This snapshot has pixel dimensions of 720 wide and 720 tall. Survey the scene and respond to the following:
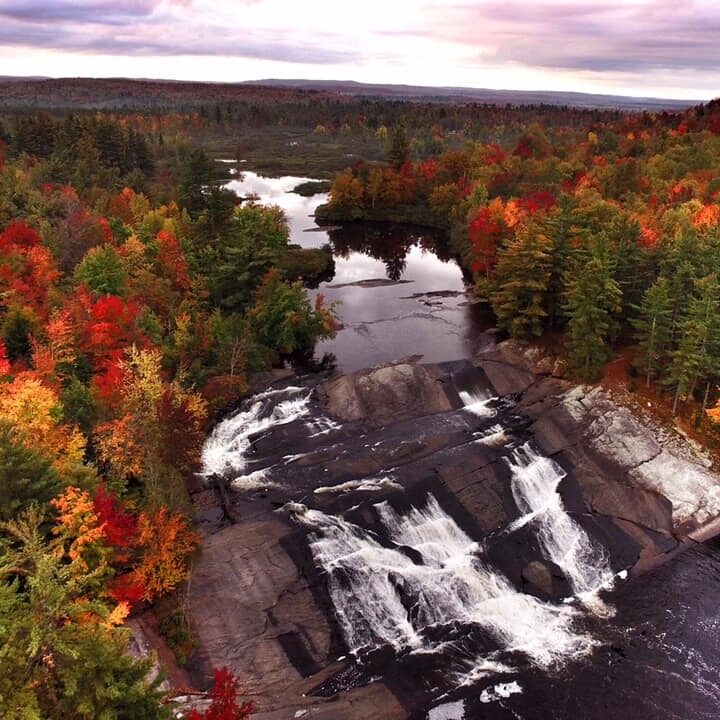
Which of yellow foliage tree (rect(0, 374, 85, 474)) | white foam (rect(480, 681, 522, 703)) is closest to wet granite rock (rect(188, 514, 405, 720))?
white foam (rect(480, 681, 522, 703))

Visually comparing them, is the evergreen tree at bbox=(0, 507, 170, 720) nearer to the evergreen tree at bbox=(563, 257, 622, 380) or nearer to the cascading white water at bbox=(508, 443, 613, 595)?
the cascading white water at bbox=(508, 443, 613, 595)

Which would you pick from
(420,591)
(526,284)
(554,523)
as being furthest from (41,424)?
(526,284)

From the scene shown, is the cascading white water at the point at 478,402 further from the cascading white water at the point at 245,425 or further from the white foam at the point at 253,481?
the white foam at the point at 253,481

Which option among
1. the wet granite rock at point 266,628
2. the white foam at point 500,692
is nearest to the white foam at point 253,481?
the wet granite rock at point 266,628

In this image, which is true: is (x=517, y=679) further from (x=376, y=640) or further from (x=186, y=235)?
(x=186, y=235)

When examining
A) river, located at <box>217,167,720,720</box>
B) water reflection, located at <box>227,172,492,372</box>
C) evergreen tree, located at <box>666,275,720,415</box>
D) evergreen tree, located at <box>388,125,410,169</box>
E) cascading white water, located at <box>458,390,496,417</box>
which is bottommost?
river, located at <box>217,167,720,720</box>

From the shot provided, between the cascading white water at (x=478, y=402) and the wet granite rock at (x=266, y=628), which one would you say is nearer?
the wet granite rock at (x=266, y=628)
